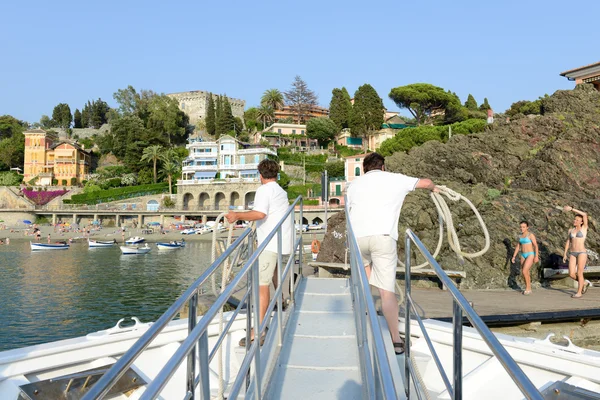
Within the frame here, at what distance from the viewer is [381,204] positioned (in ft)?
13.4

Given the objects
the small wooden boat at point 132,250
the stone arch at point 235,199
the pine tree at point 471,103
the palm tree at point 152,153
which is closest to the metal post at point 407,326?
the small wooden boat at point 132,250

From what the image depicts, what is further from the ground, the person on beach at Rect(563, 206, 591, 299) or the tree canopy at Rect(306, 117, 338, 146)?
the tree canopy at Rect(306, 117, 338, 146)

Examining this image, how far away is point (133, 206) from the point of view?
69.5 metres

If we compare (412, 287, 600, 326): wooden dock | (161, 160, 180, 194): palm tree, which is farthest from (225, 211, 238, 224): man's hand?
(161, 160, 180, 194): palm tree

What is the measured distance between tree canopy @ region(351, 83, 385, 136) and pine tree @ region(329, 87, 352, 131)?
510 centimetres

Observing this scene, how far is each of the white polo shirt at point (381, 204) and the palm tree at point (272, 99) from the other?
93.2 m

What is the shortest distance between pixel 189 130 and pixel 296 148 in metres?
29.3

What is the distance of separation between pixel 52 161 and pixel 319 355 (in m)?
92.4

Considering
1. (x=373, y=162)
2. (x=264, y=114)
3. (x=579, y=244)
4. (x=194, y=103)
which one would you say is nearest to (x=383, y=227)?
(x=373, y=162)

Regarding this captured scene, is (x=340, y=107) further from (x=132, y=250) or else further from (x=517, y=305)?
(x=517, y=305)

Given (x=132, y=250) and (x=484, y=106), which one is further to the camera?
(x=484, y=106)

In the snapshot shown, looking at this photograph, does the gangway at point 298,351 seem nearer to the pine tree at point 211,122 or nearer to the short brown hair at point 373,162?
the short brown hair at point 373,162

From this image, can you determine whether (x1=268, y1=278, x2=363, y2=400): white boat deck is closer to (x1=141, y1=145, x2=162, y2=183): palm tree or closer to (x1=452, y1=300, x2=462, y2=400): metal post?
(x1=452, y1=300, x2=462, y2=400): metal post

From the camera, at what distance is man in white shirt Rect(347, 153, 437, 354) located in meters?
4.01
